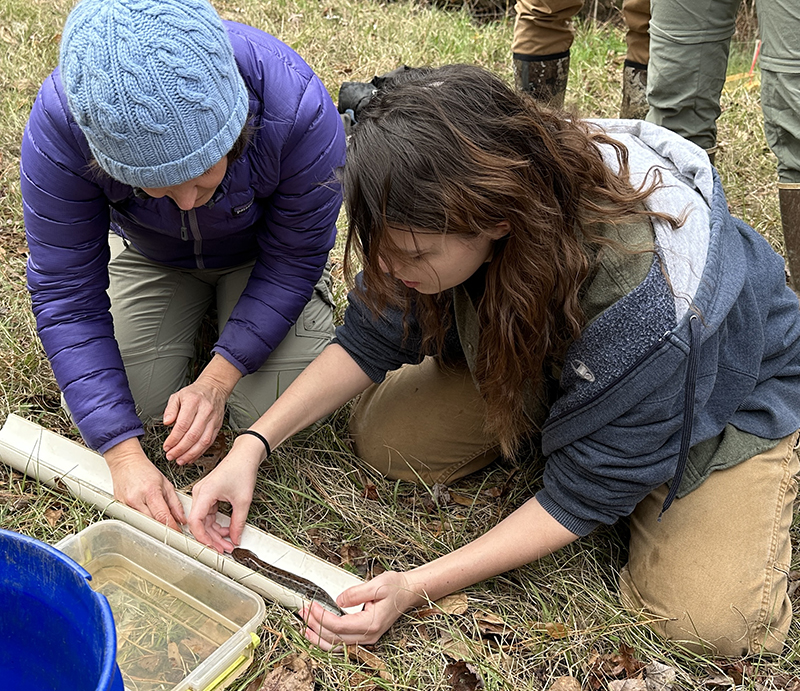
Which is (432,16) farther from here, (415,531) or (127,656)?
(127,656)

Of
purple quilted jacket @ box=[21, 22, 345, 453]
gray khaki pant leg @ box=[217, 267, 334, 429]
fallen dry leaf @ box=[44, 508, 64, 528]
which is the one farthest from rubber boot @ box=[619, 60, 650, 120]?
fallen dry leaf @ box=[44, 508, 64, 528]

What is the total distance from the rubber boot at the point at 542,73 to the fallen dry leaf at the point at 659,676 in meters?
2.97

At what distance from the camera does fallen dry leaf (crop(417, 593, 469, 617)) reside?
6.61ft

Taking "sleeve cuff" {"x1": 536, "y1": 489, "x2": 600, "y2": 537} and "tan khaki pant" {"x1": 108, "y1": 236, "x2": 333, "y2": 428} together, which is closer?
"sleeve cuff" {"x1": 536, "y1": 489, "x2": 600, "y2": 537}

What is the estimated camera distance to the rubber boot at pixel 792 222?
269cm

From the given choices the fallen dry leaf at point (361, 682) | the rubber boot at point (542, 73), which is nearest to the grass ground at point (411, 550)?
the fallen dry leaf at point (361, 682)

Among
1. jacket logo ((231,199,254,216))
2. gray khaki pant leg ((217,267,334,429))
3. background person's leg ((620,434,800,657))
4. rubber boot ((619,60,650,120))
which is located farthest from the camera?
rubber boot ((619,60,650,120))

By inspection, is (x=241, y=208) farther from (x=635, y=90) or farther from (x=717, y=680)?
(x=635, y=90)

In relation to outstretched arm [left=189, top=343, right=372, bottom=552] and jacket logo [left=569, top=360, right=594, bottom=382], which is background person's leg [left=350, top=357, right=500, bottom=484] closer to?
outstretched arm [left=189, top=343, right=372, bottom=552]

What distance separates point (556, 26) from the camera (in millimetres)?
4086

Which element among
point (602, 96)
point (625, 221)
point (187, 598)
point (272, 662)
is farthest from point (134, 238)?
point (602, 96)

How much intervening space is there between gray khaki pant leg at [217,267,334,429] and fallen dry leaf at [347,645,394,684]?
89 cm

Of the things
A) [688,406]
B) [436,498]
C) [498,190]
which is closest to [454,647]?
[436,498]

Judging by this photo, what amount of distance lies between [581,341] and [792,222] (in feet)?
4.61
